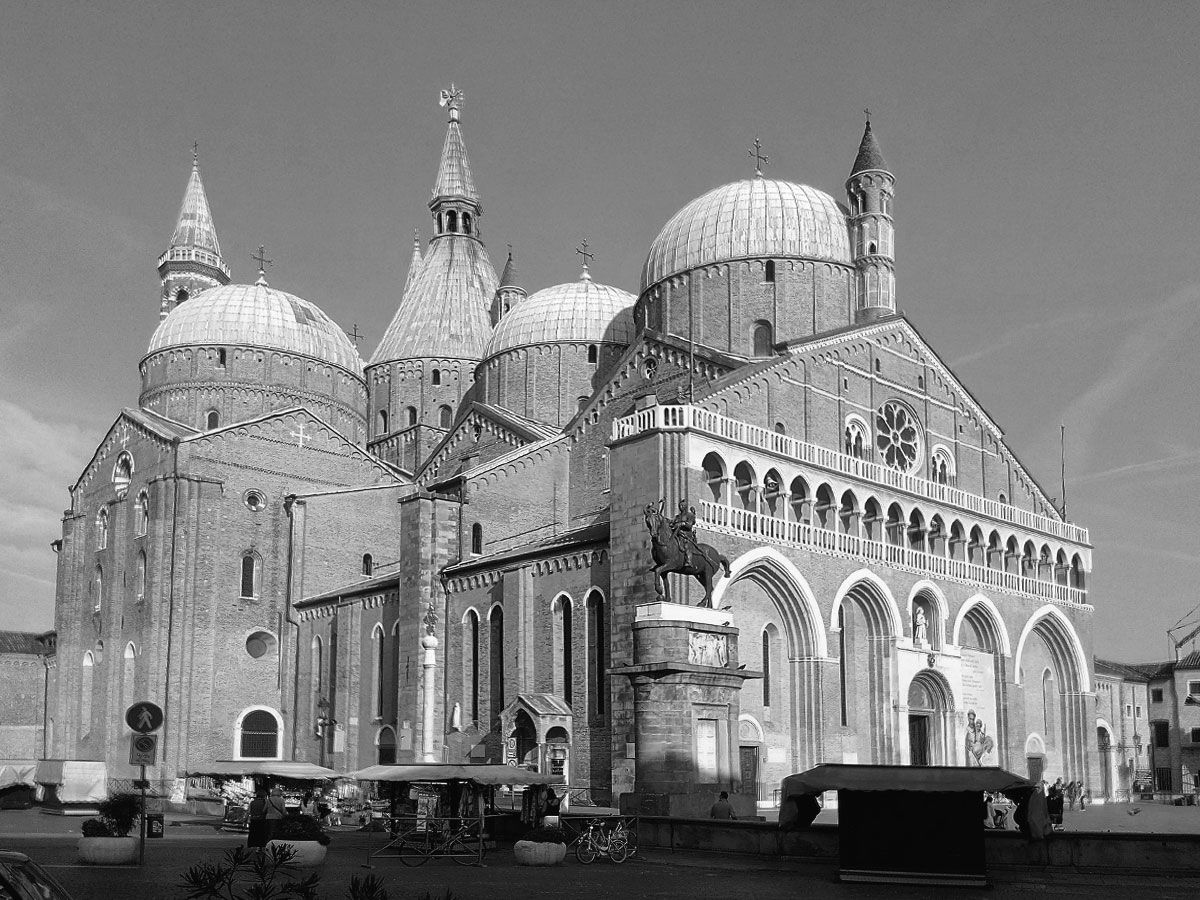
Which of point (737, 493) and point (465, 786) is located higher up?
point (737, 493)

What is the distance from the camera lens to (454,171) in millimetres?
68875

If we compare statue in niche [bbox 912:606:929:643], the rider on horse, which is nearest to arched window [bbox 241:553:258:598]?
statue in niche [bbox 912:606:929:643]

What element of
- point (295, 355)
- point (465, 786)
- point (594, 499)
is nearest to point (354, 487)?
point (295, 355)

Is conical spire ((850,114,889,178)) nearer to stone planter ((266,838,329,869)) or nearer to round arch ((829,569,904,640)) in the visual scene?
round arch ((829,569,904,640))

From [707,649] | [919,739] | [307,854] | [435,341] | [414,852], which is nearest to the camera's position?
[307,854]

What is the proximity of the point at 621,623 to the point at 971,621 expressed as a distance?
595 inches

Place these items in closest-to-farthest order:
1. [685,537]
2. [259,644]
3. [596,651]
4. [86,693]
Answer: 1. [685,537]
2. [596,651]
3. [259,644]
4. [86,693]

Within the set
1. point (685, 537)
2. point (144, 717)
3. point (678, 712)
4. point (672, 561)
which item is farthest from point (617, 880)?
point (685, 537)

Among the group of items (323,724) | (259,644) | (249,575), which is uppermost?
(249,575)

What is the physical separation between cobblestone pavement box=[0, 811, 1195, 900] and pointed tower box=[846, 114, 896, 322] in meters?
28.3

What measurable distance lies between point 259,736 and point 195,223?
127 ft

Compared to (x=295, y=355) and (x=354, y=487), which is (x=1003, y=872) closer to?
(x=354, y=487)

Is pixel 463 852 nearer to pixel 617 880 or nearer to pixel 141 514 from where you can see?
pixel 617 880

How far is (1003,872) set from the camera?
697 inches
